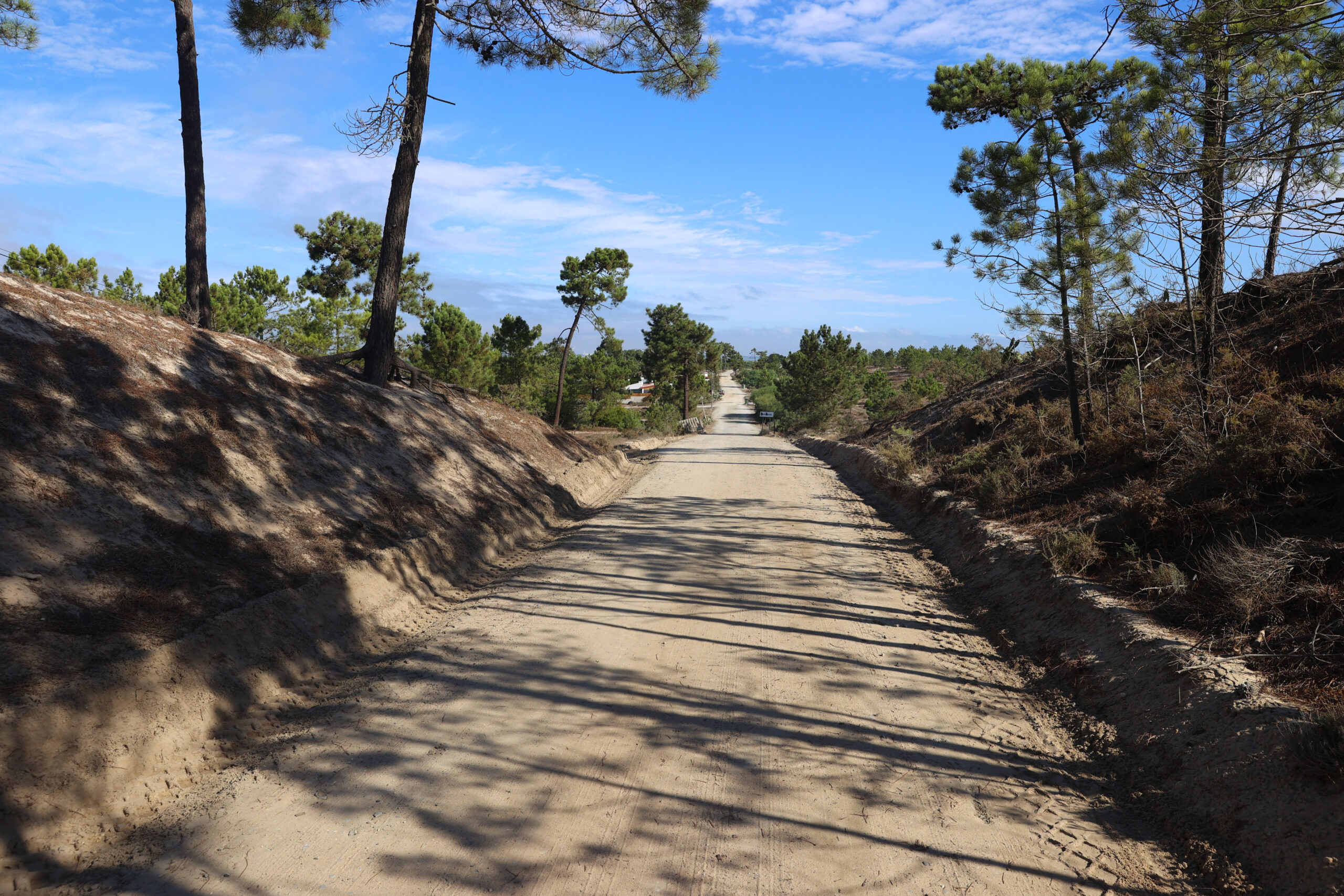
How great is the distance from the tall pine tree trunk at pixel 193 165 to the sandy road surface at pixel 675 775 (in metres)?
9.22

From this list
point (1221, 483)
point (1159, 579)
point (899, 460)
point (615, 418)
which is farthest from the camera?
point (615, 418)

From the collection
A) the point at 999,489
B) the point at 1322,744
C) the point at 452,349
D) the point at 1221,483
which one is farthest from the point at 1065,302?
the point at 452,349

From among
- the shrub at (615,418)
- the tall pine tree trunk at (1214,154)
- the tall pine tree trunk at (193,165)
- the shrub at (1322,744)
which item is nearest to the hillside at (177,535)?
the tall pine tree trunk at (193,165)

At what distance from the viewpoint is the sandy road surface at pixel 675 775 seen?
331 centimetres

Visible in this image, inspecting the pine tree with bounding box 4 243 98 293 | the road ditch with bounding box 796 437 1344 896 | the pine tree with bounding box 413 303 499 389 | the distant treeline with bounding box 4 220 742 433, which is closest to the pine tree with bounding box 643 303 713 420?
the distant treeline with bounding box 4 220 742 433

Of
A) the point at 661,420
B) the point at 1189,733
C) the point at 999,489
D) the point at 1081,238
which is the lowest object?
the point at 1189,733

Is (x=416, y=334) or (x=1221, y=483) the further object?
(x=416, y=334)

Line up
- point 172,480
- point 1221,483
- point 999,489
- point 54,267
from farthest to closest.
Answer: point 54,267, point 999,489, point 1221,483, point 172,480

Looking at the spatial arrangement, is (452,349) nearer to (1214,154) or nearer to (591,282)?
(591,282)

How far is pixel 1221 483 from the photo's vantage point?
23.2 ft

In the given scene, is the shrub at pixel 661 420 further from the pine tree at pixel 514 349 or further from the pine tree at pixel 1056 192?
the pine tree at pixel 1056 192

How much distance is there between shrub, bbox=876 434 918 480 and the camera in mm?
16094

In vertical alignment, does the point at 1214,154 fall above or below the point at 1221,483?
above

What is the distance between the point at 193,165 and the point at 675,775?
1366cm
